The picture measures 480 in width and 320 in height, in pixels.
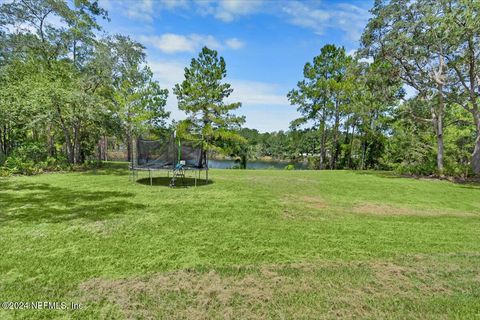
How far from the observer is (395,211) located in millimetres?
5836

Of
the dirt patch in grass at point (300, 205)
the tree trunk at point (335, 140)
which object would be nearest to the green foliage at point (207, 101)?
the tree trunk at point (335, 140)

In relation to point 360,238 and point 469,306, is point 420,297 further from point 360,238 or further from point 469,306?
point 360,238

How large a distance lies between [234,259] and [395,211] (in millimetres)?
4481

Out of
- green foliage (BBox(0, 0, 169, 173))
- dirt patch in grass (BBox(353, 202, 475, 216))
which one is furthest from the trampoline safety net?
dirt patch in grass (BBox(353, 202, 475, 216))

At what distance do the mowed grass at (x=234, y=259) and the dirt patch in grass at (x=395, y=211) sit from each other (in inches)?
2.0

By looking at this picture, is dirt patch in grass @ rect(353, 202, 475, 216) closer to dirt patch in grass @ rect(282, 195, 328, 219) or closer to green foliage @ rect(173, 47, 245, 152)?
dirt patch in grass @ rect(282, 195, 328, 219)

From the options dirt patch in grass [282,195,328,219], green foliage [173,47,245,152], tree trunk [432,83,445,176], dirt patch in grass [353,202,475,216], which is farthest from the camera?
green foliage [173,47,245,152]

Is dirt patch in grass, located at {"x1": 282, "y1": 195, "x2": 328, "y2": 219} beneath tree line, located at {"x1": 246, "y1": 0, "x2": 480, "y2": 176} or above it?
beneath

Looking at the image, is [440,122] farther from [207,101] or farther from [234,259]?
[207,101]

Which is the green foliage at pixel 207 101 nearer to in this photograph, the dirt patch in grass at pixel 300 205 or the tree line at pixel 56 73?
the tree line at pixel 56 73

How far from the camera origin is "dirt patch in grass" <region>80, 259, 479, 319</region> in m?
2.22

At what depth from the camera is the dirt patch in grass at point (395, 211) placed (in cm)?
567

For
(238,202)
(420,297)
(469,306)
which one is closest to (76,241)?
(238,202)

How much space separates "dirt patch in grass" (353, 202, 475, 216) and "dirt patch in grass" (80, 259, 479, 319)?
2625mm
